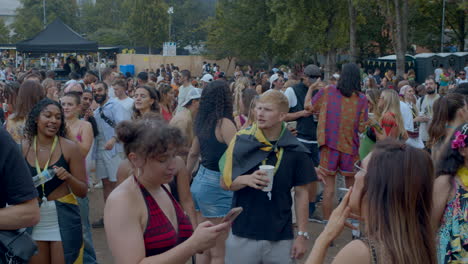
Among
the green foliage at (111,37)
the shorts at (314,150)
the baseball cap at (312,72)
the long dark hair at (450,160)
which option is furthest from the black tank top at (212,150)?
the green foliage at (111,37)

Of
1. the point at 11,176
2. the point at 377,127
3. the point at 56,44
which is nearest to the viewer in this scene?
the point at 11,176

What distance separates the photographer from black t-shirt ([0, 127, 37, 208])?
2.95 m

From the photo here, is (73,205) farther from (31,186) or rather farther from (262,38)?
(262,38)

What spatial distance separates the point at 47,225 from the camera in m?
4.36

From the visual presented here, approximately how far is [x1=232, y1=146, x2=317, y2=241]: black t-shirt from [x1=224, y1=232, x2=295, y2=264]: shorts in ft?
0.13

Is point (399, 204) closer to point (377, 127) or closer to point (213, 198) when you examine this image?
point (213, 198)

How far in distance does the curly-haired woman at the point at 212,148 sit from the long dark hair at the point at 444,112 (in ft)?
6.13

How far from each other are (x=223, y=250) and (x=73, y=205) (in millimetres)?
1335

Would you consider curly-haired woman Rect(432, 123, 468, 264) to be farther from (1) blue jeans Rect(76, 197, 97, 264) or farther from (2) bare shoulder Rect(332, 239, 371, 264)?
(1) blue jeans Rect(76, 197, 97, 264)

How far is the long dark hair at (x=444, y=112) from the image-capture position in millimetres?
4973

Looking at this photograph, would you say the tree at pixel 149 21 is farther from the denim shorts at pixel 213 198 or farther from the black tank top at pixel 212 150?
the denim shorts at pixel 213 198

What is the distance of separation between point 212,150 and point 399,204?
2.89 m

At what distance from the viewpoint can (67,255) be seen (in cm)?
444

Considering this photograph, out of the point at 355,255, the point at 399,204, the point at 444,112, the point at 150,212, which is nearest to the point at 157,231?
the point at 150,212
